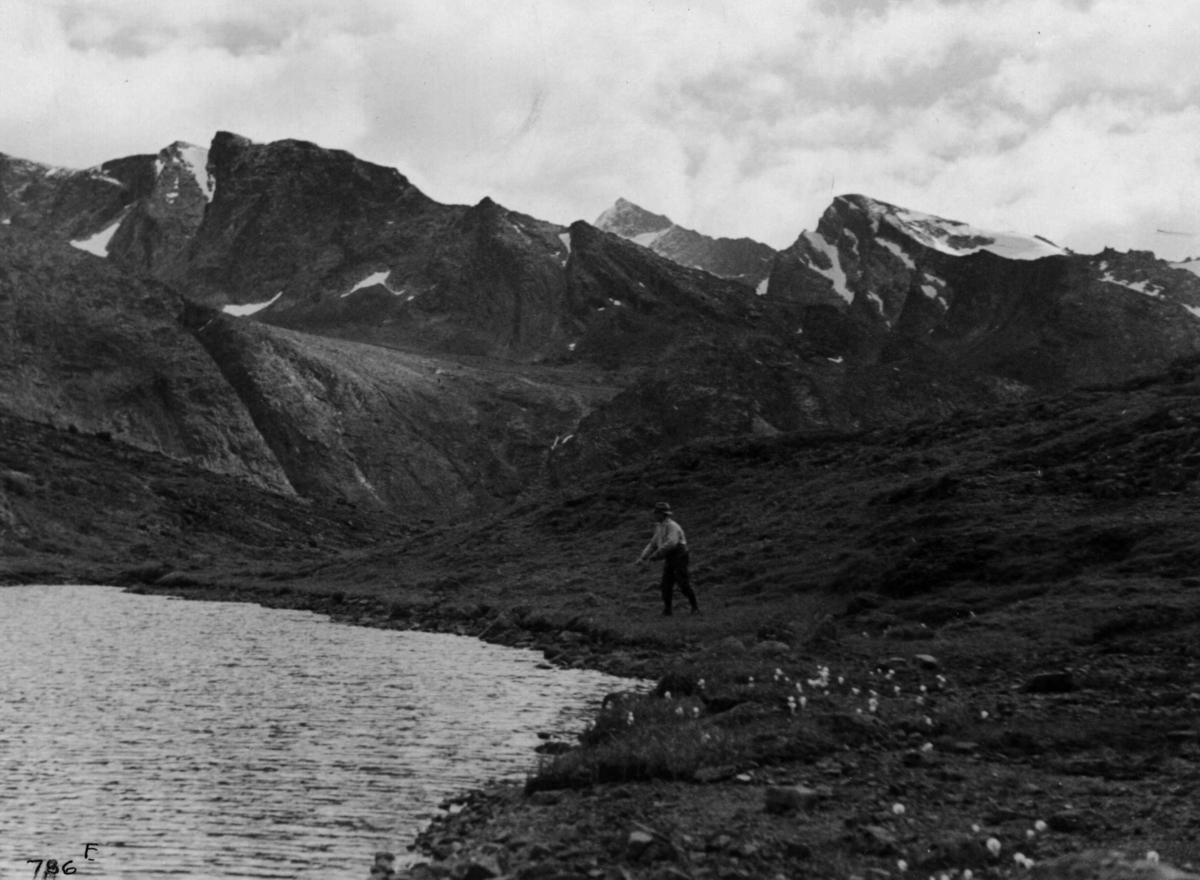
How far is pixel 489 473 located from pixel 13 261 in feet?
248

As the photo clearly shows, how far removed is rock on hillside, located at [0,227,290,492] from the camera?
157250 mm

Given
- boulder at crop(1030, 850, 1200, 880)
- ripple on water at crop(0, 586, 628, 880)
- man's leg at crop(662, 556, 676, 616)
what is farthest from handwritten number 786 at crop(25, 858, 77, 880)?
man's leg at crop(662, 556, 676, 616)

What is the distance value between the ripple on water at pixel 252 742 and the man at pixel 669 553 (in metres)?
4.90

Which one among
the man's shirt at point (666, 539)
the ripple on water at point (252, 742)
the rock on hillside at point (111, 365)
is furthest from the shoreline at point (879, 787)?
the rock on hillside at point (111, 365)

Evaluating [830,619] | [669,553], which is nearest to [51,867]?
[830,619]

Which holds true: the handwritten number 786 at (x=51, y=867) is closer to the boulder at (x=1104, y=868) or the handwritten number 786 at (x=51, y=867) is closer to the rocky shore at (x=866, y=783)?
the rocky shore at (x=866, y=783)

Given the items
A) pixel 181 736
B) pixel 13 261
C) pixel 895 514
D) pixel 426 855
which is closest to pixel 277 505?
pixel 13 261

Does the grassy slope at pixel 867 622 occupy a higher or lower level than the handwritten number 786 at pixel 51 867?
higher

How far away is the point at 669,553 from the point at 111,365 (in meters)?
151

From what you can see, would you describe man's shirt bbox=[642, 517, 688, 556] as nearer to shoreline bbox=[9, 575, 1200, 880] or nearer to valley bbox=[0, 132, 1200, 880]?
valley bbox=[0, 132, 1200, 880]

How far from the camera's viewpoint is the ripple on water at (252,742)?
44.8 ft

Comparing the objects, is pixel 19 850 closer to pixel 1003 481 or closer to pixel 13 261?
pixel 1003 481

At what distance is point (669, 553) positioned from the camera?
1350 inches

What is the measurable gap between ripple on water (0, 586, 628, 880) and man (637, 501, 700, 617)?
193 inches
